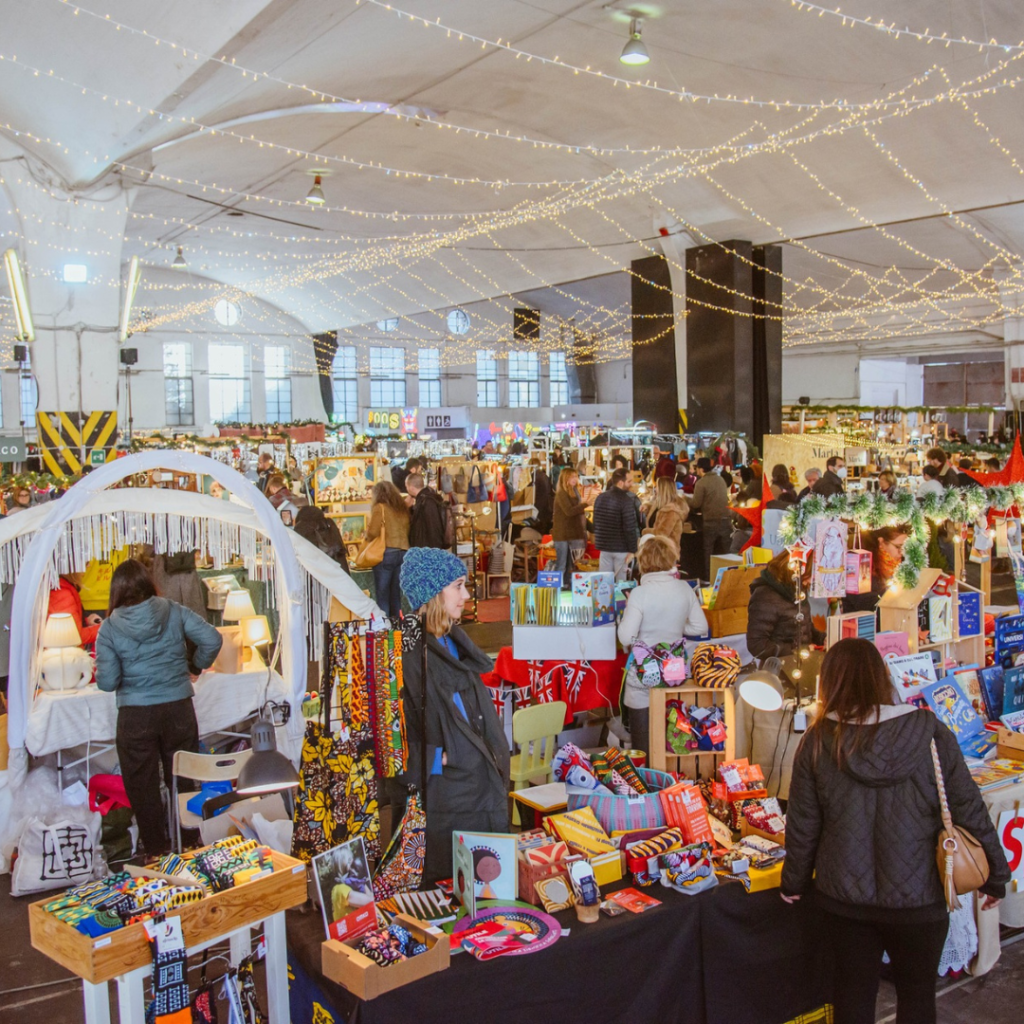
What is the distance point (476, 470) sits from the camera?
37.0 feet

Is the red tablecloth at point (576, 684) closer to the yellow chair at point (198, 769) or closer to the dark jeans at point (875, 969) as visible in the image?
the yellow chair at point (198, 769)

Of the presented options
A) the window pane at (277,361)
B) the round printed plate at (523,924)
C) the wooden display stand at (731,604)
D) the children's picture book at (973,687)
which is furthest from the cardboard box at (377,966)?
the window pane at (277,361)

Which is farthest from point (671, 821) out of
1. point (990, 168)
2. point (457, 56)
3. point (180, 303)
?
point (180, 303)

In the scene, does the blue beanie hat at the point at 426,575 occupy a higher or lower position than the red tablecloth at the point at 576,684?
higher

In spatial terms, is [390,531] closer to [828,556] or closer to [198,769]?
[198,769]

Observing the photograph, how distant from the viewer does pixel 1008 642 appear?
13.6 feet

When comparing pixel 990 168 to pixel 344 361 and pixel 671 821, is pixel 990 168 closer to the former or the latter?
pixel 671 821

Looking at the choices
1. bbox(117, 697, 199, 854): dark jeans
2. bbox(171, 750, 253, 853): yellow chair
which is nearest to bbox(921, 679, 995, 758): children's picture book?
bbox(171, 750, 253, 853): yellow chair

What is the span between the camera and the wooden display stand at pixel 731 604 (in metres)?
5.26

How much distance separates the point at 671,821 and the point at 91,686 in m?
2.76

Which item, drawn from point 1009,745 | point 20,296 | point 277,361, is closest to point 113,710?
point 1009,745

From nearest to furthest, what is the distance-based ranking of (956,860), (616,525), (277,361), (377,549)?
(956,860)
(377,549)
(616,525)
(277,361)

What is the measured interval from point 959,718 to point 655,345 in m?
14.2

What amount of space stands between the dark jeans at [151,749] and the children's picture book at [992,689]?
3.21 meters
